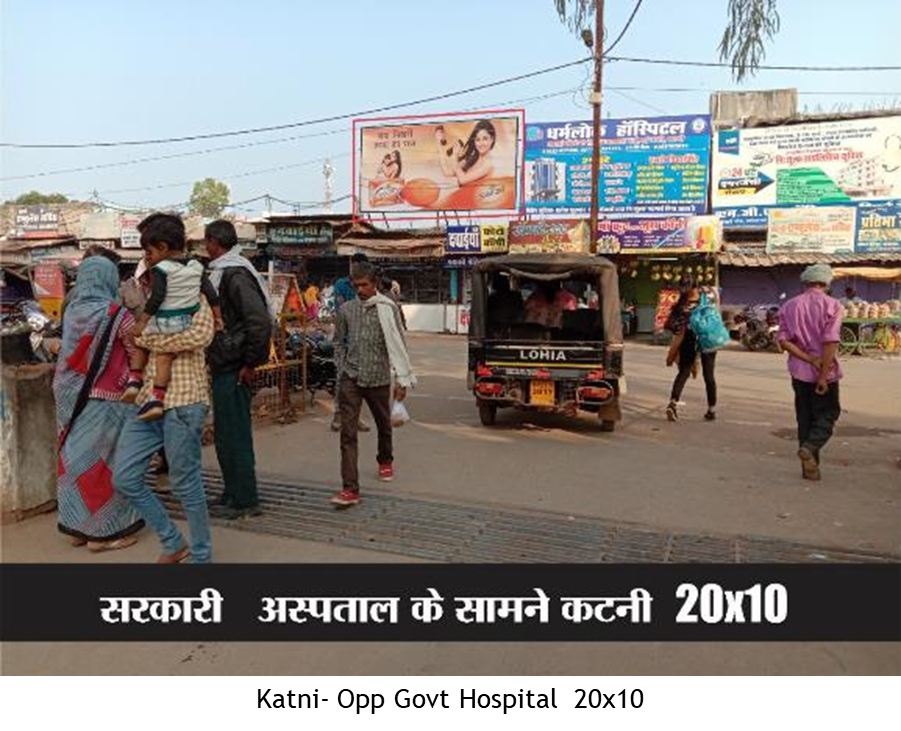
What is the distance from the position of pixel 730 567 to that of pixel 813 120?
21.0 m

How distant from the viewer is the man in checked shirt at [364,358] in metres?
5.18

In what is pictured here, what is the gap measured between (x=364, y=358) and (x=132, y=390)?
170 cm

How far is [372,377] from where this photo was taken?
526cm

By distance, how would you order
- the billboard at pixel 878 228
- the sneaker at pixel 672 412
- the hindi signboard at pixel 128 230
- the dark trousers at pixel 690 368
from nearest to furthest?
1. the dark trousers at pixel 690 368
2. the sneaker at pixel 672 412
3. the billboard at pixel 878 228
4. the hindi signboard at pixel 128 230

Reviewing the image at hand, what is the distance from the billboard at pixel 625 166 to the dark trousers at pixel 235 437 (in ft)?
64.3

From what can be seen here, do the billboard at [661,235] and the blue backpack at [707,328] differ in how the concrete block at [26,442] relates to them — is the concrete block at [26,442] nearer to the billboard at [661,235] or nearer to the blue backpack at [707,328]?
the blue backpack at [707,328]

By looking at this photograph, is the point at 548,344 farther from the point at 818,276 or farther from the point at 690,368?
the point at 818,276

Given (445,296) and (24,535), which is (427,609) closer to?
(24,535)

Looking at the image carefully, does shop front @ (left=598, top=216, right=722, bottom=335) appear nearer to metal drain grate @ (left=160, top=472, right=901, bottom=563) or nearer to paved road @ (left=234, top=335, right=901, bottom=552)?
paved road @ (left=234, top=335, right=901, bottom=552)

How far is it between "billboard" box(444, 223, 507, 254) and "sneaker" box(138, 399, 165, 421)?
1992 cm

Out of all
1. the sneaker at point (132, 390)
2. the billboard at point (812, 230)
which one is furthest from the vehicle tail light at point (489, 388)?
the billboard at point (812, 230)

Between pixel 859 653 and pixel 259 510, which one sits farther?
pixel 259 510

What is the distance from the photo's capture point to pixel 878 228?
67.9 ft

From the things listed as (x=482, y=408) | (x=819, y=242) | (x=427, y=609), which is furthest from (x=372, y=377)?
(x=819, y=242)
